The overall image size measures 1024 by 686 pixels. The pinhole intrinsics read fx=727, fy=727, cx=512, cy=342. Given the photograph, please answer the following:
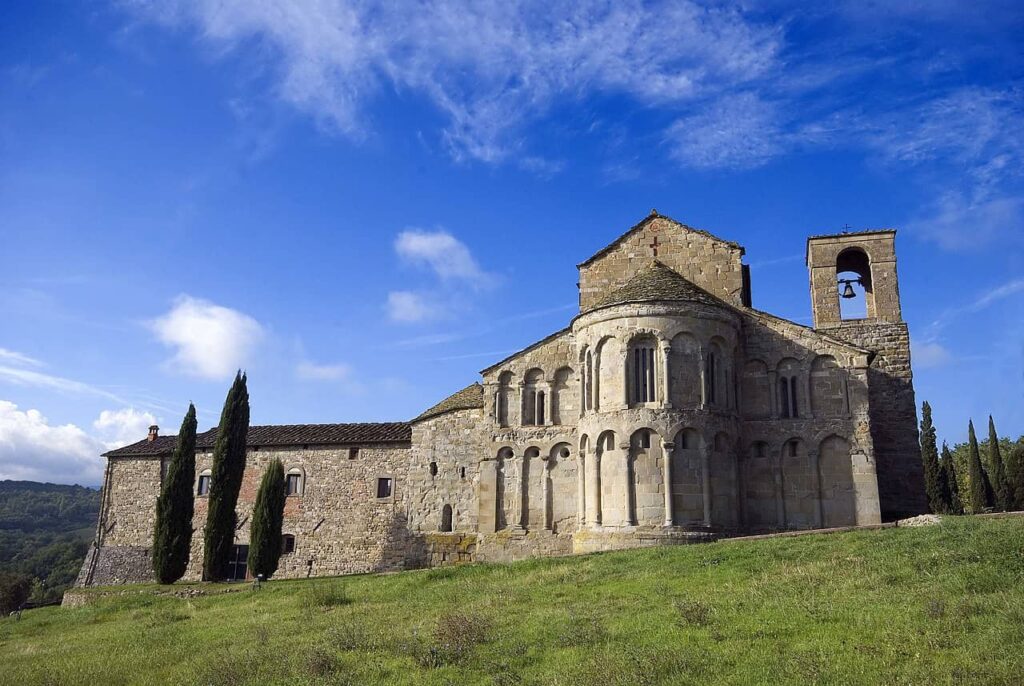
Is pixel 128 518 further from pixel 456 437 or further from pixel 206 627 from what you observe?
pixel 206 627

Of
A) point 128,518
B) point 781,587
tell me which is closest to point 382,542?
point 128,518

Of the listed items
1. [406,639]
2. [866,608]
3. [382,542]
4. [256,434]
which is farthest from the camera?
[256,434]

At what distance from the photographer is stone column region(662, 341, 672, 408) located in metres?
21.3

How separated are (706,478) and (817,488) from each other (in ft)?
12.6

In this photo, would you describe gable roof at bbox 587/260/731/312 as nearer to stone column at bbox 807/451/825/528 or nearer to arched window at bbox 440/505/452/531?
stone column at bbox 807/451/825/528

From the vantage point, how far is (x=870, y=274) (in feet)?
84.4

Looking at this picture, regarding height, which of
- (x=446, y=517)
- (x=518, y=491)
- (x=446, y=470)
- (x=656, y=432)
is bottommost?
(x=446, y=517)

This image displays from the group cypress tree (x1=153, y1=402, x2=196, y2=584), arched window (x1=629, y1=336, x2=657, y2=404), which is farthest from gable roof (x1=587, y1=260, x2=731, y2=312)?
cypress tree (x1=153, y1=402, x2=196, y2=584)

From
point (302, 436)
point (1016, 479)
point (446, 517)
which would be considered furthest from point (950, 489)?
point (302, 436)

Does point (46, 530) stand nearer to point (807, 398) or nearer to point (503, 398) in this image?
point (503, 398)

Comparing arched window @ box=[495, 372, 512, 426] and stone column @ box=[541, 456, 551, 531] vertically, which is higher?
arched window @ box=[495, 372, 512, 426]

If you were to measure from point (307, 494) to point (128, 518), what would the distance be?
978 cm

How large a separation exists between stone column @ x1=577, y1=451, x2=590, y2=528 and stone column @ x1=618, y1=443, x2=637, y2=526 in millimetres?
1446

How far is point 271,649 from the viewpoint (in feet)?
42.0
